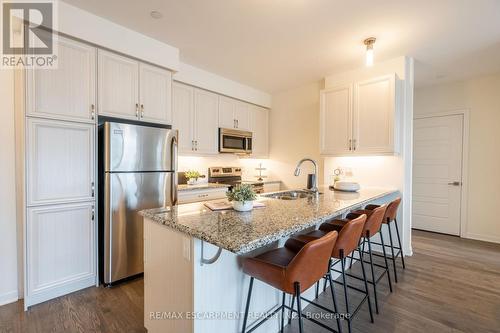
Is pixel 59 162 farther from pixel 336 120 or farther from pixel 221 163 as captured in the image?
pixel 336 120

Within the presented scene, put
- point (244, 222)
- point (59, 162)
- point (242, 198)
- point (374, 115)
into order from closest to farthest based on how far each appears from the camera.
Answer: point (244, 222) → point (242, 198) → point (59, 162) → point (374, 115)

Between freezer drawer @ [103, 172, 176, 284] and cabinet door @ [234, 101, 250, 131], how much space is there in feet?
6.78

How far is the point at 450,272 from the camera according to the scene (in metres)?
2.82

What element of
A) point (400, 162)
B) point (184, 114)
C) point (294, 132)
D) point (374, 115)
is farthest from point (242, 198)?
point (294, 132)

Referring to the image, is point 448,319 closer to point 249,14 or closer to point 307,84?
point 249,14

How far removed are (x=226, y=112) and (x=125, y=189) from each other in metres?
2.24

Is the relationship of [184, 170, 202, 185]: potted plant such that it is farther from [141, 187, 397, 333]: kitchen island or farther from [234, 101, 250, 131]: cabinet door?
[141, 187, 397, 333]: kitchen island

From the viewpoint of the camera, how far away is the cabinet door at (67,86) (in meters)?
2.13

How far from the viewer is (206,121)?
393 centimetres

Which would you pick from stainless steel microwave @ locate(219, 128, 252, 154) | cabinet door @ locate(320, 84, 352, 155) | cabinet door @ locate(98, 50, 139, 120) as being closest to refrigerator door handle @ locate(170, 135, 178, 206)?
cabinet door @ locate(98, 50, 139, 120)

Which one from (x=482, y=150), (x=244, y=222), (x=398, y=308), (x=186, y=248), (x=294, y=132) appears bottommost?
(x=398, y=308)

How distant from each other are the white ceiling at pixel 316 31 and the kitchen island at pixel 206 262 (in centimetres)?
184

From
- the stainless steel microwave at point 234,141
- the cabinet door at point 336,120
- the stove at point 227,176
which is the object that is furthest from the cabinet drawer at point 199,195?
the cabinet door at point 336,120

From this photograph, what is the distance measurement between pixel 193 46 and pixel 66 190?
2108 mm
